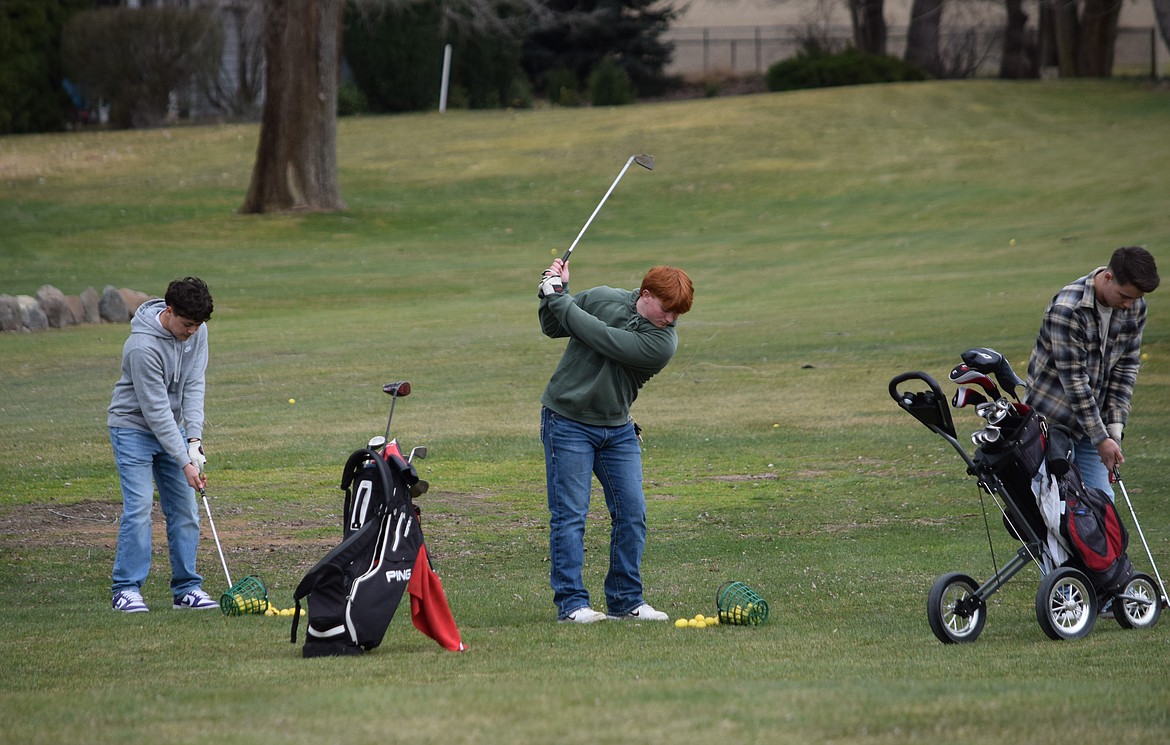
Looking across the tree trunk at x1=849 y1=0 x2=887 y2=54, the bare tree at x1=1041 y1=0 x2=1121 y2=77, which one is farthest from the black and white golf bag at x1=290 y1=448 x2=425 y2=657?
the bare tree at x1=1041 y1=0 x2=1121 y2=77

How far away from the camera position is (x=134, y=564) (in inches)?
326

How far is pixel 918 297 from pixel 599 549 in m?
14.6

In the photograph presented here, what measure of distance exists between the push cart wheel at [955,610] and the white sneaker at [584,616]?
1612mm

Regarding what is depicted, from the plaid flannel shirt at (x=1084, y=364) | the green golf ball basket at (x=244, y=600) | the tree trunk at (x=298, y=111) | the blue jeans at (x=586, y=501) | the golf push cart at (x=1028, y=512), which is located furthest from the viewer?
the tree trunk at (x=298, y=111)

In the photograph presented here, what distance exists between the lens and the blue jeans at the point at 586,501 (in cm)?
745

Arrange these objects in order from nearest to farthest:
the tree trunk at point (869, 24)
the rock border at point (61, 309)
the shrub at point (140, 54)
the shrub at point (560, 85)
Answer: the rock border at point (61, 309) < the shrub at point (140, 54) < the tree trunk at point (869, 24) < the shrub at point (560, 85)

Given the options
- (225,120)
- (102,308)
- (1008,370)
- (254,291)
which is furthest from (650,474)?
(225,120)

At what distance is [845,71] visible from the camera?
49.3 metres

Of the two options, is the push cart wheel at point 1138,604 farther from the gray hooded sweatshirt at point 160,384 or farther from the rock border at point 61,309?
the rock border at point 61,309

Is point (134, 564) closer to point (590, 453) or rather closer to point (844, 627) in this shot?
point (590, 453)

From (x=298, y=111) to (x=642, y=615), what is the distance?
28376mm

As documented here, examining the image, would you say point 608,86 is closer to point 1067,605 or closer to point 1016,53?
point 1016,53

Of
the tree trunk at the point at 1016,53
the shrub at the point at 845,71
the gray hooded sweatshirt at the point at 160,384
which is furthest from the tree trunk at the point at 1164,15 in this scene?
the tree trunk at the point at 1016,53

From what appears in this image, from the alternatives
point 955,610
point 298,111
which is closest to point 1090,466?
point 955,610
